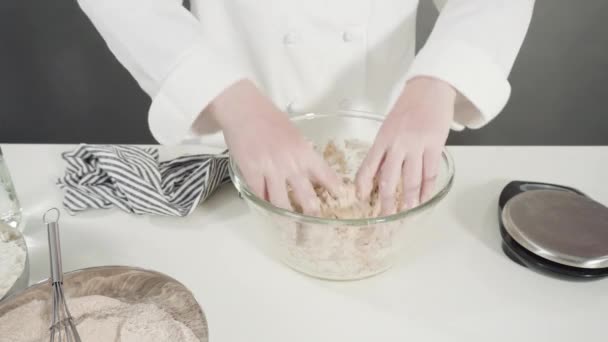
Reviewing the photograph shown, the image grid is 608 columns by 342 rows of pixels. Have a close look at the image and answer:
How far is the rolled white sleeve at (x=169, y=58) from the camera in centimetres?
58

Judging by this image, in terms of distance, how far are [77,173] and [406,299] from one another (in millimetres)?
456

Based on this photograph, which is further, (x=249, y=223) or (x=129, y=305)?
(x=249, y=223)

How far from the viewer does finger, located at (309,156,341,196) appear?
1.77ft

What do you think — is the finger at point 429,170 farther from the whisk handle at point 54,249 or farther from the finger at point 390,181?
the whisk handle at point 54,249

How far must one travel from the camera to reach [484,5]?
0.67m

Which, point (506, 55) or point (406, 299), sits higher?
point (506, 55)

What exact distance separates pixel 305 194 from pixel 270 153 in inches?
2.2

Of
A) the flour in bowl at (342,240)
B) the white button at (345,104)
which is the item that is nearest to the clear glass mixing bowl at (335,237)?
the flour in bowl at (342,240)

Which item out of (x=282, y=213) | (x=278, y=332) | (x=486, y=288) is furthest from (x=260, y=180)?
(x=486, y=288)

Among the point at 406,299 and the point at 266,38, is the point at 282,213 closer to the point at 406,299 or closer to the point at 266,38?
the point at 406,299

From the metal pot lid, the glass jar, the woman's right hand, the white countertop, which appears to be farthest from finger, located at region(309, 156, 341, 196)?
the glass jar

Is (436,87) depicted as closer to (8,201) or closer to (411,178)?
(411,178)

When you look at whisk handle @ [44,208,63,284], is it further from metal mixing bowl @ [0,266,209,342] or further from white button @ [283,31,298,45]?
white button @ [283,31,298,45]

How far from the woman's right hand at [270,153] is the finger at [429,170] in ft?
0.32
